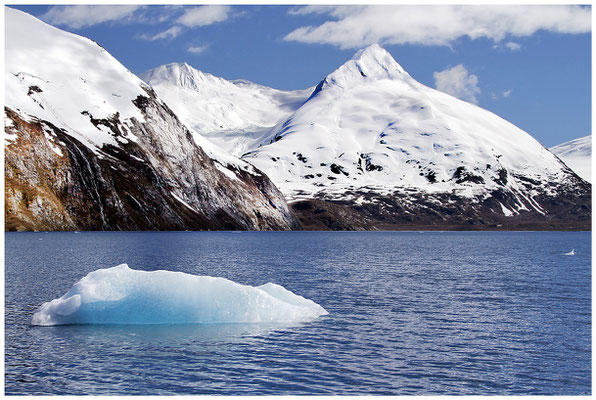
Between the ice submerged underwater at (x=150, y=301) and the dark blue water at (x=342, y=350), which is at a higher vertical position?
the ice submerged underwater at (x=150, y=301)

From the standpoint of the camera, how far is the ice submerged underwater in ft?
130

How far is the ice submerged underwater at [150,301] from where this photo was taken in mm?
39594

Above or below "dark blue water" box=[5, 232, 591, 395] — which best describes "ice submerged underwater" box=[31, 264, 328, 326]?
above

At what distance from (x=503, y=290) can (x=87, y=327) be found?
42570 millimetres

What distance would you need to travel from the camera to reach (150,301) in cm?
3988

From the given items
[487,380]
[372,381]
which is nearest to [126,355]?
[372,381]

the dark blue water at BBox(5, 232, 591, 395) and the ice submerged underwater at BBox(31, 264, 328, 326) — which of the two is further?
the ice submerged underwater at BBox(31, 264, 328, 326)

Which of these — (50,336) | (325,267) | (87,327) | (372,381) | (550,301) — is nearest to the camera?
(372,381)

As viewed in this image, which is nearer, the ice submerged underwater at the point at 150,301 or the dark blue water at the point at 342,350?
the dark blue water at the point at 342,350

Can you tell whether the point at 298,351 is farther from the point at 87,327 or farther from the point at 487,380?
the point at 87,327

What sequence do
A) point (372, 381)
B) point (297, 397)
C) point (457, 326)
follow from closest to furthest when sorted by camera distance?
point (297, 397) → point (372, 381) → point (457, 326)

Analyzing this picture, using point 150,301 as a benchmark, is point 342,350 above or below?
below

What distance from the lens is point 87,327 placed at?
1550 inches

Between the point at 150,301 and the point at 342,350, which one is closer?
the point at 342,350
